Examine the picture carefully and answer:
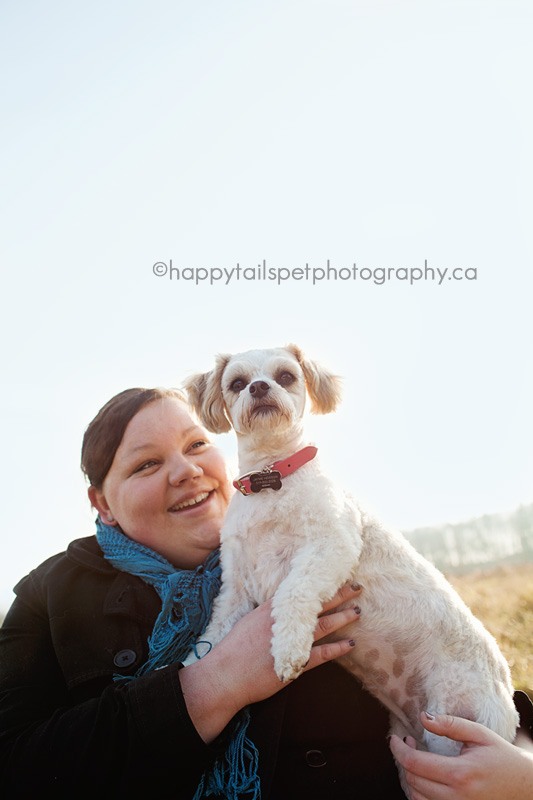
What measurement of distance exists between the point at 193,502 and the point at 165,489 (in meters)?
0.21

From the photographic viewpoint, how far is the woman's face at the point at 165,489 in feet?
10.2

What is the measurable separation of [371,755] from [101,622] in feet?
4.77

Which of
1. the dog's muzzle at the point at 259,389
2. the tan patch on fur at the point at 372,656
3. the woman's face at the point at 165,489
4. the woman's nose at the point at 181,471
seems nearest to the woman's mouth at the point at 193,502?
the woman's face at the point at 165,489

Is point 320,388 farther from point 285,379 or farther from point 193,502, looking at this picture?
point 193,502

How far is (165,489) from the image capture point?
3094mm

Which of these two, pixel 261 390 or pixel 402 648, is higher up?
pixel 261 390

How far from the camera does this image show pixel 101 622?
2.74m

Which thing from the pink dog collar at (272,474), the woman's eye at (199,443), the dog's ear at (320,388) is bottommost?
the pink dog collar at (272,474)

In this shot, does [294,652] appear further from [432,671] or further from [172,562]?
[172,562]

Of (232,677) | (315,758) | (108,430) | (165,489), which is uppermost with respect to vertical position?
(108,430)

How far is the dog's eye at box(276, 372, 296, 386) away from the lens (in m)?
3.44

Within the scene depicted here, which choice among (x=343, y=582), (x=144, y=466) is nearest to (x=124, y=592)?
(x=144, y=466)

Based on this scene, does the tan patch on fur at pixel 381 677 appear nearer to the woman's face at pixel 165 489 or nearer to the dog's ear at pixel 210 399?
the woman's face at pixel 165 489

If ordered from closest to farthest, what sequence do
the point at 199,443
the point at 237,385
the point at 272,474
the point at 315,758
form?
1. the point at 315,758
2. the point at 272,474
3. the point at 199,443
4. the point at 237,385
